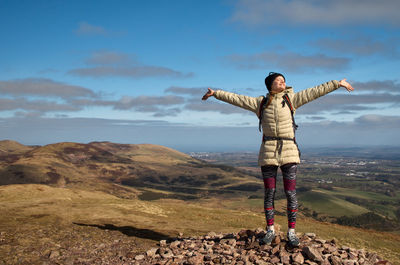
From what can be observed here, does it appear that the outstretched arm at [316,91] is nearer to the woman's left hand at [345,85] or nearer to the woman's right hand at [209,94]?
the woman's left hand at [345,85]

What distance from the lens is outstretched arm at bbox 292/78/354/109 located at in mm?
10336

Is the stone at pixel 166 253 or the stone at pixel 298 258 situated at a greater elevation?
the stone at pixel 298 258

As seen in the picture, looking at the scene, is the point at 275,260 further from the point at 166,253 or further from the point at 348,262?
the point at 166,253

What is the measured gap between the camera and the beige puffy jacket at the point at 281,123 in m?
10.6

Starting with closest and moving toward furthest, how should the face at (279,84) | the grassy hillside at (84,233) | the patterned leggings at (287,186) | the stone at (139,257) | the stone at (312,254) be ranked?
the stone at (312,254) → the patterned leggings at (287,186) → the face at (279,84) → the stone at (139,257) → the grassy hillside at (84,233)

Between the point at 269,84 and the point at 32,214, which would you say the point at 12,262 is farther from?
the point at 269,84

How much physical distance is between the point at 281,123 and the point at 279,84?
4.98 ft

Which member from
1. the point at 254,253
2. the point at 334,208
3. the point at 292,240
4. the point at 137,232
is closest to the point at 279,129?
the point at 292,240

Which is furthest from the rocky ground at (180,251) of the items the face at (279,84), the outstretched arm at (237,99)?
the face at (279,84)

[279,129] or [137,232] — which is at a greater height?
[279,129]

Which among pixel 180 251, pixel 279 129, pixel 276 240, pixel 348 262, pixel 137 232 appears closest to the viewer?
pixel 348 262

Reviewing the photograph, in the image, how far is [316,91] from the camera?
1068 cm

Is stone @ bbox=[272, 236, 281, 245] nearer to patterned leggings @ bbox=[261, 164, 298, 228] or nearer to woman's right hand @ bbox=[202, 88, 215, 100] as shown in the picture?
patterned leggings @ bbox=[261, 164, 298, 228]

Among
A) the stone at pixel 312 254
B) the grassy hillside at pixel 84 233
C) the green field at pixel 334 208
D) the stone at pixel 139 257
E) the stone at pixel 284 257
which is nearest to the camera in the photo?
the stone at pixel 312 254
